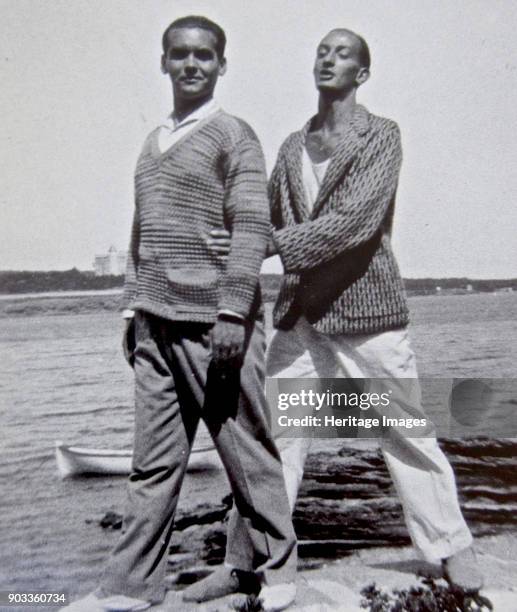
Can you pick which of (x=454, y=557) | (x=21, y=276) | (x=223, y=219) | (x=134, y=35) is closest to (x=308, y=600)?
(x=454, y=557)

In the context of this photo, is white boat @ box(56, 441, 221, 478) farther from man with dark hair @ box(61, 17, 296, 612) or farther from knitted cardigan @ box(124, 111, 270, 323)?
knitted cardigan @ box(124, 111, 270, 323)

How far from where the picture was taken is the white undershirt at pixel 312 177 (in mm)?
2020

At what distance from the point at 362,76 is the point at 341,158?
290 mm

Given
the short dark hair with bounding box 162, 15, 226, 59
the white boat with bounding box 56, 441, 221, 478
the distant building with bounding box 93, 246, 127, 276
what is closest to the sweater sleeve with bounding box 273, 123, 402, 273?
the short dark hair with bounding box 162, 15, 226, 59

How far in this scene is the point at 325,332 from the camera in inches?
78.2

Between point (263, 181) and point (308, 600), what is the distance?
3.57 feet

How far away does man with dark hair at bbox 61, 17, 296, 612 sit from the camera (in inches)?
71.4

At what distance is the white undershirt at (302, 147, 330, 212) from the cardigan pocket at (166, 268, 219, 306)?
0.39m

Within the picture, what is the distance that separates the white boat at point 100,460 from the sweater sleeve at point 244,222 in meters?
1.36

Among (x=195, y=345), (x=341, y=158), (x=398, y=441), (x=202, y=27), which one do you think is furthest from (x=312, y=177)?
(x=398, y=441)

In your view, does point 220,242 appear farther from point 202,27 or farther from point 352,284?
point 202,27

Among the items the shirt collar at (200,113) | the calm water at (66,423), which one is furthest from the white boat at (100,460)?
the shirt collar at (200,113)

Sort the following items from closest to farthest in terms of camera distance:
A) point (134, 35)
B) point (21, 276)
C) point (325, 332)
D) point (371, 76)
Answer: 1. point (325, 332)
2. point (371, 76)
3. point (134, 35)
4. point (21, 276)

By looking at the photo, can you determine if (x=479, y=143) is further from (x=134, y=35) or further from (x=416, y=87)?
(x=134, y=35)
